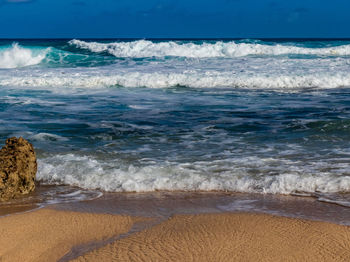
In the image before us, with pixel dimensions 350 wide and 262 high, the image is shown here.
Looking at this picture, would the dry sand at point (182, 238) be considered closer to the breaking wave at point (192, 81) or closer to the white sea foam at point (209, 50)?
the breaking wave at point (192, 81)

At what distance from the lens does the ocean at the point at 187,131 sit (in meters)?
4.75

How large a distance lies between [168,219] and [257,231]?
78cm

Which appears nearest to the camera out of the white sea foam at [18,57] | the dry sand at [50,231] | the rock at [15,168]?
the dry sand at [50,231]

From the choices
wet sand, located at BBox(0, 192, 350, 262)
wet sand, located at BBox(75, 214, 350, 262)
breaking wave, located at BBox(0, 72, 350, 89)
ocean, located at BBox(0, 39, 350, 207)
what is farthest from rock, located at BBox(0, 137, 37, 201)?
breaking wave, located at BBox(0, 72, 350, 89)

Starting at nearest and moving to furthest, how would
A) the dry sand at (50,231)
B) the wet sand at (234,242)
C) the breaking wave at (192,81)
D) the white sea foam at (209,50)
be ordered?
the wet sand at (234,242) → the dry sand at (50,231) → the breaking wave at (192,81) → the white sea foam at (209,50)

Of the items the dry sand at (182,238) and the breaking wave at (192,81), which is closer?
the dry sand at (182,238)

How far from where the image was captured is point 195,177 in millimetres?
4797

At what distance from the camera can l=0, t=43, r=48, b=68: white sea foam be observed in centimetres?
2531

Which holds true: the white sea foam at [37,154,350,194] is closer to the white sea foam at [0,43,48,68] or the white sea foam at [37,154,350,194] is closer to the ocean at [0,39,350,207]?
the ocean at [0,39,350,207]

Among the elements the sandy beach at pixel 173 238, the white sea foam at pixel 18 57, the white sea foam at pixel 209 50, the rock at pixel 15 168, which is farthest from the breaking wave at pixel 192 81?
the white sea foam at pixel 209 50

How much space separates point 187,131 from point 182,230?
3958 millimetres

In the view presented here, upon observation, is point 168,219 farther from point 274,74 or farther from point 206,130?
point 274,74

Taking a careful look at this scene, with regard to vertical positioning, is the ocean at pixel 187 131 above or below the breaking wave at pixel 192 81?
below

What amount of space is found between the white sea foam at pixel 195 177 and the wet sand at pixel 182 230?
10.3 inches
